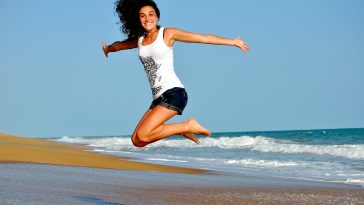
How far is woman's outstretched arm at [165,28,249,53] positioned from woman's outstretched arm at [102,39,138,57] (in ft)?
2.10

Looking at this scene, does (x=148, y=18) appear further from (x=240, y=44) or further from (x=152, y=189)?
(x=152, y=189)

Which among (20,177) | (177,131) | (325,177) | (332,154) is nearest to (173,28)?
(177,131)

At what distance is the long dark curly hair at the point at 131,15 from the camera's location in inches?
278

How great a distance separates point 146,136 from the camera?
680 centimetres

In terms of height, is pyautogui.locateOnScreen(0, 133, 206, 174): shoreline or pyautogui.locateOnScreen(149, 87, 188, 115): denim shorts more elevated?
pyautogui.locateOnScreen(149, 87, 188, 115): denim shorts

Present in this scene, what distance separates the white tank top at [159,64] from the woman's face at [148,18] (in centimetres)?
12

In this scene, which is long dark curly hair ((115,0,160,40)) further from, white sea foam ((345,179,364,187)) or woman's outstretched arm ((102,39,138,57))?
white sea foam ((345,179,364,187))

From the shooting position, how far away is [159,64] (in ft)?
21.9

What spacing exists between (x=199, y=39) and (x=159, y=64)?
50cm

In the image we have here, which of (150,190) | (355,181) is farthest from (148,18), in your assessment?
(355,181)

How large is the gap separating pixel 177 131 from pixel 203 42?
1.09 metres

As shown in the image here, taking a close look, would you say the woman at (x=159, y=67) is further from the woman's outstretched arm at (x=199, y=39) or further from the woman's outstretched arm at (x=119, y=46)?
the woman's outstretched arm at (x=119, y=46)

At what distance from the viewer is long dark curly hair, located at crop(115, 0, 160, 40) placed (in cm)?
706

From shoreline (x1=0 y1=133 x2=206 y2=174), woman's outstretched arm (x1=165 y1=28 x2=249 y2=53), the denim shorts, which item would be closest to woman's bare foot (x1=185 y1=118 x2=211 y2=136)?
the denim shorts
